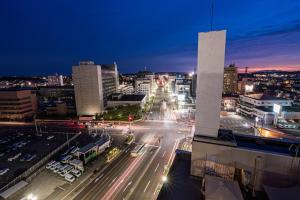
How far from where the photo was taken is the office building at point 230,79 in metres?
116

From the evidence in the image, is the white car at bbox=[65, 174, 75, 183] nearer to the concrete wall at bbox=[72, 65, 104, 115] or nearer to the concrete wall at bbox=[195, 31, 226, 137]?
the concrete wall at bbox=[195, 31, 226, 137]

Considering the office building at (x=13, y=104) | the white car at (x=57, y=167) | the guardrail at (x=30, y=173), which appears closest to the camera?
the guardrail at (x=30, y=173)

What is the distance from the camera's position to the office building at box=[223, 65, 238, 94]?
116500 millimetres

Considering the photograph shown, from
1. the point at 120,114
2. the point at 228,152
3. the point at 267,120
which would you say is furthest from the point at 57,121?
the point at 267,120

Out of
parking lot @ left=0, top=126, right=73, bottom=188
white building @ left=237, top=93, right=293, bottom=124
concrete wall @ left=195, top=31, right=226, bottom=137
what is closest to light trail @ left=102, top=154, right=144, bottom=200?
concrete wall @ left=195, top=31, right=226, bottom=137

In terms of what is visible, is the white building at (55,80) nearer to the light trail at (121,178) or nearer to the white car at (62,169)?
the white car at (62,169)

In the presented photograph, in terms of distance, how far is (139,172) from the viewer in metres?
27.8

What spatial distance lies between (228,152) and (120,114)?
47.5 metres

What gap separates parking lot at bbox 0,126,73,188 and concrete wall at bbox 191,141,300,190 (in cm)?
3187

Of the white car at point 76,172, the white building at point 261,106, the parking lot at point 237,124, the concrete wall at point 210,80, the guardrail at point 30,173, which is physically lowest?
the guardrail at point 30,173

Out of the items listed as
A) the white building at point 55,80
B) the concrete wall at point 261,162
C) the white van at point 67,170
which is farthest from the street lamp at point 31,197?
the white building at point 55,80

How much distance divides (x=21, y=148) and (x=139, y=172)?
30084 mm

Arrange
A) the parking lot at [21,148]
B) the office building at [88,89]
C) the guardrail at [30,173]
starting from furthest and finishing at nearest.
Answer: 1. the office building at [88,89]
2. the parking lot at [21,148]
3. the guardrail at [30,173]

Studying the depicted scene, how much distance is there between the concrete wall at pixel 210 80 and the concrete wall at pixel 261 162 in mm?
1705
